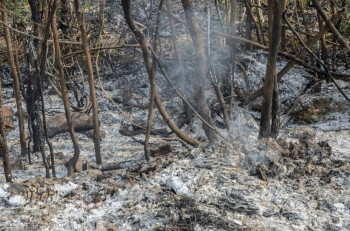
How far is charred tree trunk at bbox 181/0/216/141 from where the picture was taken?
2107 mm

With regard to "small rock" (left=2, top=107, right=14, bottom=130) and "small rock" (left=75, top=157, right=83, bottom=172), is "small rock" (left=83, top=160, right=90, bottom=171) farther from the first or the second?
"small rock" (left=2, top=107, right=14, bottom=130)

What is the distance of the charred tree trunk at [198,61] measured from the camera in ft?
6.91

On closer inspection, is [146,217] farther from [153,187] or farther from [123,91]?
[123,91]

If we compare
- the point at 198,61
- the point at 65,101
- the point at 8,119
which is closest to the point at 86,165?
the point at 65,101

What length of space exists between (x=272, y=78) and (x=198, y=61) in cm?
34

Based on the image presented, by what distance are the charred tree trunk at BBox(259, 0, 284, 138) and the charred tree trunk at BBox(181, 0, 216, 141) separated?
0.89 ft

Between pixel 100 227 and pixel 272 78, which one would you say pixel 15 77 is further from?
pixel 272 78

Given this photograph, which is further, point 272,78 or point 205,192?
point 272,78

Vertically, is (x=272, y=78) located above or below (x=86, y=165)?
above

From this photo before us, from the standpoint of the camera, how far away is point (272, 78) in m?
2.01

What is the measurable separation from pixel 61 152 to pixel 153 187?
0.94 metres

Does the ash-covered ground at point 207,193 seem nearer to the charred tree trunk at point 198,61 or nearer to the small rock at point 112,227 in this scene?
the small rock at point 112,227

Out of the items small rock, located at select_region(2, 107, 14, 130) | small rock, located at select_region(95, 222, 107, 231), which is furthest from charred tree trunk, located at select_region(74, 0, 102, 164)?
small rock, located at select_region(2, 107, 14, 130)

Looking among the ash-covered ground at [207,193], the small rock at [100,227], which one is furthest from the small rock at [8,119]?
the small rock at [100,227]
